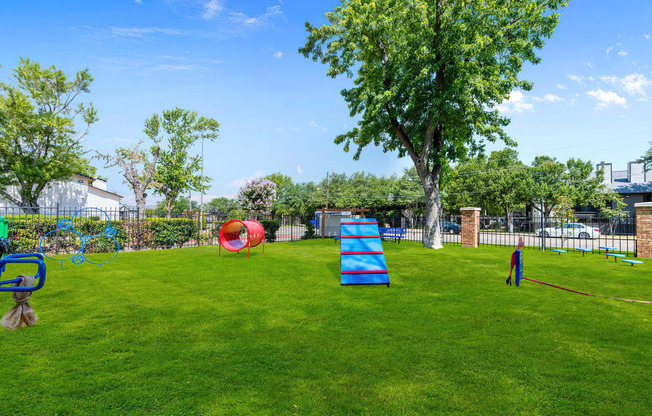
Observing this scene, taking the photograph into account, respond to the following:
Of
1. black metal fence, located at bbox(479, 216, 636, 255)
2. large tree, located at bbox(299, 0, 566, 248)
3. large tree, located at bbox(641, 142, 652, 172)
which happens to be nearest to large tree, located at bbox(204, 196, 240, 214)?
large tree, located at bbox(299, 0, 566, 248)

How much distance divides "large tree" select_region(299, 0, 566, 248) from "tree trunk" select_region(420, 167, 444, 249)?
5 centimetres

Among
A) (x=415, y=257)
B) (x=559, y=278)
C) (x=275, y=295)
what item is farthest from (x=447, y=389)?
(x=415, y=257)

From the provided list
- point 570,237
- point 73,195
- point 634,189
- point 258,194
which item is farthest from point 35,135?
point 634,189

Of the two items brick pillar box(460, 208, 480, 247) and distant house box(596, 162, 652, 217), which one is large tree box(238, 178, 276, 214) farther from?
distant house box(596, 162, 652, 217)

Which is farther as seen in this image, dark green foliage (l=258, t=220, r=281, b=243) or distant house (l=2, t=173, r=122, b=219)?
distant house (l=2, t=173, r=122, b=219)

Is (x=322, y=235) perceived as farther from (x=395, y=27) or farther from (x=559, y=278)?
(x=559, y=278)

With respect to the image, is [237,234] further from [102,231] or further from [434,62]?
[434,62]

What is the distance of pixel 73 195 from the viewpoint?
31234 mm

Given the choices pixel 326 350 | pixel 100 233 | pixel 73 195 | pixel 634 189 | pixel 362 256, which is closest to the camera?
pixel 326 350

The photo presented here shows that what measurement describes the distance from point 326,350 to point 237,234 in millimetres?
14103

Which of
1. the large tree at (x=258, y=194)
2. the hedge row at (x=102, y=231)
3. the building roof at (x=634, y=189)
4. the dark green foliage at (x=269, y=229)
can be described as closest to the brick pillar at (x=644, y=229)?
the dark green foliage at (x=269, y=229)

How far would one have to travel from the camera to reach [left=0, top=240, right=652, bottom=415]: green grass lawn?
3455mm

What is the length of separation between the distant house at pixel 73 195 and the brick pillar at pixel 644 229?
3114cm

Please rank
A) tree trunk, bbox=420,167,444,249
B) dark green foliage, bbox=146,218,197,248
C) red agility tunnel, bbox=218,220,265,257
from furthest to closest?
dark green foliage, bbox=146,218,197,248 < tree trunk, bbox=420,167,444,249 < red agility tunnel, bbox=218,220,265,257
